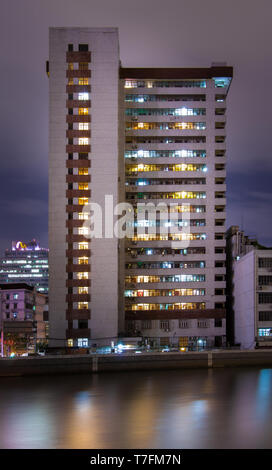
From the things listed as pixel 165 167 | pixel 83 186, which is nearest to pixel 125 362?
pixel 83 186

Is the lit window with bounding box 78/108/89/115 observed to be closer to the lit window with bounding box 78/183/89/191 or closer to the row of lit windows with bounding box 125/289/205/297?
the lit window with bounding box 78/183/89/191

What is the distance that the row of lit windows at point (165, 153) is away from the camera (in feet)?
417

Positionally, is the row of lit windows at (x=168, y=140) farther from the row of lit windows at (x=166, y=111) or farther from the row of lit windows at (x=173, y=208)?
the row of lit windows at (x=173, y=208)

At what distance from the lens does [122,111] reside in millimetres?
124312

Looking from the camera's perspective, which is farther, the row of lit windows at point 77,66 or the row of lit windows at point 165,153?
the row of lit windows at point 165,153

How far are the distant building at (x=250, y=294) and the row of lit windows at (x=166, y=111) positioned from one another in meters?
28.9

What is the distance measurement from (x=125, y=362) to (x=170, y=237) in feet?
132

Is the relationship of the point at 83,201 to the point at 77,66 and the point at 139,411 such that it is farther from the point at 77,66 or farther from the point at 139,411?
the point at 139,411

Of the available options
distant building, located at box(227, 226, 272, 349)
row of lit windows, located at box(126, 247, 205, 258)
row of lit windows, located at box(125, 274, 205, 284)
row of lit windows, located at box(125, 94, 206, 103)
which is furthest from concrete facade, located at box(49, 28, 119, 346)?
distant building, located at box(227, 226, 272, 349)

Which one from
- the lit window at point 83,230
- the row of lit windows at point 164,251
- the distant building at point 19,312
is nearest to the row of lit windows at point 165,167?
the row of lit windows at point 164,251

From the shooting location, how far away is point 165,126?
128 meters
